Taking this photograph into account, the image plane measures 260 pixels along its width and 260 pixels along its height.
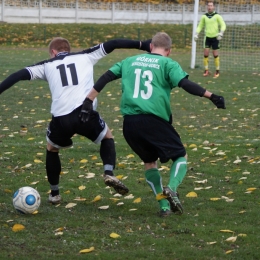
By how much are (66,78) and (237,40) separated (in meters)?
19.8

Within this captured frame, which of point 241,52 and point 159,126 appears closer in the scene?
point 159,126

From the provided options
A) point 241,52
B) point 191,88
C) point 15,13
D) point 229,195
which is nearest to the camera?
point 191,88

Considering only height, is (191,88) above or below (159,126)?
above

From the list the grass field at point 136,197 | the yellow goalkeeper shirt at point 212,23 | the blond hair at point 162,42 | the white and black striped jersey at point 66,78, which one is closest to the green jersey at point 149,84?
the blond hair at point 162,42

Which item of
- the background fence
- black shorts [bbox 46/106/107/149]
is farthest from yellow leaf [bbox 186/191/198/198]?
the background fence

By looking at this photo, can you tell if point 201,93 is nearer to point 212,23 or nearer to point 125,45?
point 125,45

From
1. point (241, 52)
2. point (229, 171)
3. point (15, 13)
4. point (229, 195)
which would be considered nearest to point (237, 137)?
point (229, 171)

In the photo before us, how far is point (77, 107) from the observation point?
6746 millimetres

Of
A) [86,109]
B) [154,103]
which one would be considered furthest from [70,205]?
[154,103]

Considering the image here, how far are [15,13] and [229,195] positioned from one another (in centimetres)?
4450

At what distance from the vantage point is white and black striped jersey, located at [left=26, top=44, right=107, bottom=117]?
6.75 meters

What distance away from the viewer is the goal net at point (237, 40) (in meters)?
25.3

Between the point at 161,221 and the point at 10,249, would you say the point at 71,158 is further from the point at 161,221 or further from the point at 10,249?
the point at 10,249

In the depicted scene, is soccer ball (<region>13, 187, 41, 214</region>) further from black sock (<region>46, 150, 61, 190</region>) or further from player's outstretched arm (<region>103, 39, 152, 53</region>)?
player's outstretched arm (<region>103, 39, 152, 53</region>)
